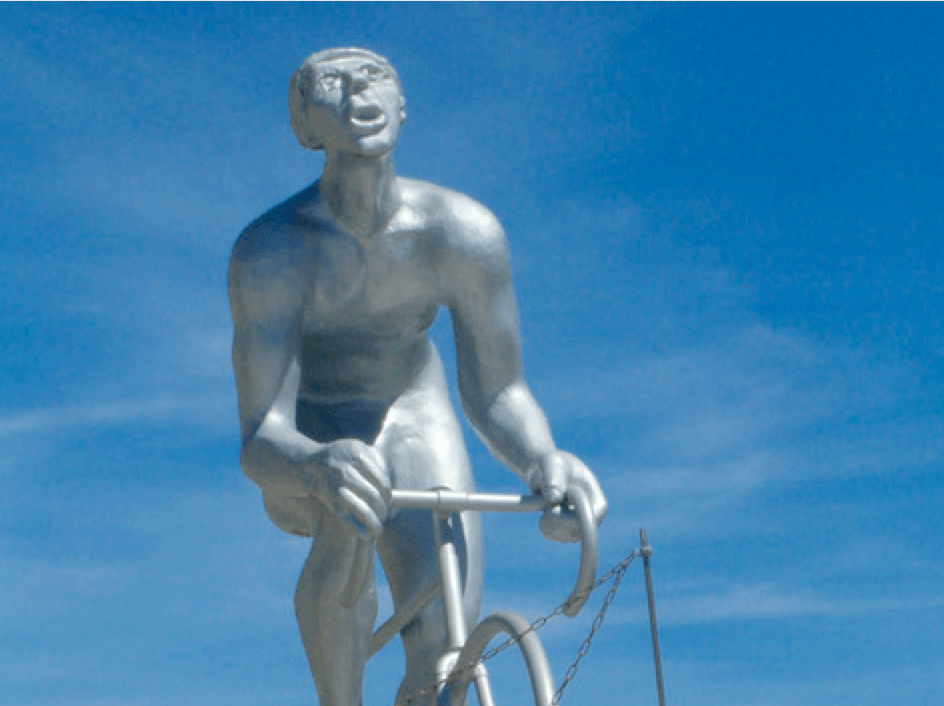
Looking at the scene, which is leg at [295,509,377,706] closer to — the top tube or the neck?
the top tube

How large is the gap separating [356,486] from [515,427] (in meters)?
1.10

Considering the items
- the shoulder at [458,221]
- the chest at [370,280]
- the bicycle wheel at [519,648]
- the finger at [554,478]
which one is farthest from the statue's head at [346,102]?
the bicycle wheel at [519,648]

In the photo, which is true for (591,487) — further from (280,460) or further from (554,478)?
(280,460)

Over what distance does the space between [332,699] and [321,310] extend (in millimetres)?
1620

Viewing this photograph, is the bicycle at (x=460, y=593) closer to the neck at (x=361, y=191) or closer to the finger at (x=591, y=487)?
the finger at (x=591, y=487)

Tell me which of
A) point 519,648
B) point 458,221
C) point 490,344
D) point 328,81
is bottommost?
point 519,648

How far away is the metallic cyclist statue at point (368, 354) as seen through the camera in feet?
22.9

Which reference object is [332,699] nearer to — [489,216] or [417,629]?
[417,629]

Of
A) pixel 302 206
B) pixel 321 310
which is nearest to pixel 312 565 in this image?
pixel 321 310

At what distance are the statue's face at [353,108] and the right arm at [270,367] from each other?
0.54 meters

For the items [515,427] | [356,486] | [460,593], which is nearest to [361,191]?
[515,427]

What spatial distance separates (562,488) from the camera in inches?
270

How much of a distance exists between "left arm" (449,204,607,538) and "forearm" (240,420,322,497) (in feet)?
2.93

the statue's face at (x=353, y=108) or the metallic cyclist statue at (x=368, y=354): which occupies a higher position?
the statue's face at (x=353, y=108)
